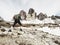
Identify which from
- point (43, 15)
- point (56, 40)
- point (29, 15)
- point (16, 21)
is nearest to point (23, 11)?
point (29, 15)

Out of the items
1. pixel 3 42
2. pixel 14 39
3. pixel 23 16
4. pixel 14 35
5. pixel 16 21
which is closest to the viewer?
pixel 3 42

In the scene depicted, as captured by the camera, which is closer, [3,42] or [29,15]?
[3,42]

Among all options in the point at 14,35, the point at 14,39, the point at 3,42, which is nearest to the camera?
the point at 3,42

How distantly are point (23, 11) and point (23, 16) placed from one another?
3.65 metres

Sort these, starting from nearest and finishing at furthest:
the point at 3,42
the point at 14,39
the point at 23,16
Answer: the point at 3,42 → the point at 14,39 → the point at 23,16

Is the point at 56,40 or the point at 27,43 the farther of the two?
the point at 56,40

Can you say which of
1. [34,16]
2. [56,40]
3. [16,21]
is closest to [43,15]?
[34,16]

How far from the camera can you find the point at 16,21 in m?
41.7

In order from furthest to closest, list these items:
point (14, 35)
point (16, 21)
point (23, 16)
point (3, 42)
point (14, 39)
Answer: point (23, 16), point (16, 21), point (14, 35), point (14, 39), point (3, 42)

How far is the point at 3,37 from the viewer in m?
25.4

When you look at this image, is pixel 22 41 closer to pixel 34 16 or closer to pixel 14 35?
pixel 14 35

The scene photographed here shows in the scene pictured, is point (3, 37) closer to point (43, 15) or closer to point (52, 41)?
point (52, 41)

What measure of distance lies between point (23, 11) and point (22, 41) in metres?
69.0

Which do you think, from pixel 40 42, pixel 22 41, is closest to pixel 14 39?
pixel 22 41
